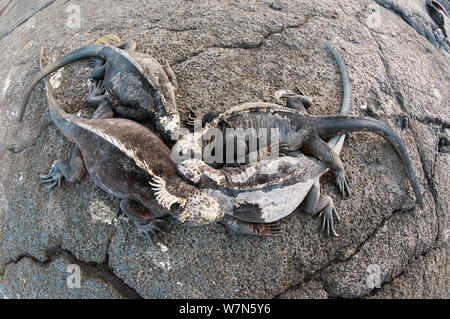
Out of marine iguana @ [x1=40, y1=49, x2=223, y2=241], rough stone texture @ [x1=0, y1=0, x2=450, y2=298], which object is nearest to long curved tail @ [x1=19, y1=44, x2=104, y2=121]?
rough stone texture @ [x1=0, y1=0, x2=450, y2=298]

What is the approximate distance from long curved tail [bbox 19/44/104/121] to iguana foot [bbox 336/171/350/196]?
3.38m

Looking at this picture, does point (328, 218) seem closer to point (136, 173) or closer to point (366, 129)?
point (366, 129)

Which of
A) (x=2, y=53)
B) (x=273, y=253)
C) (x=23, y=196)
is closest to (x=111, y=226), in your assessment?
(x=23, y=196)

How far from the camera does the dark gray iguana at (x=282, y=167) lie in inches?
118

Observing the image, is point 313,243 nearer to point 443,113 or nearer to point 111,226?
point 111,226

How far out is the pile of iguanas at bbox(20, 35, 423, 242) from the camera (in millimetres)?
2982

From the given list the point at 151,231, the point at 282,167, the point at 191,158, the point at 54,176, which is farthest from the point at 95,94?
the point at 282,167

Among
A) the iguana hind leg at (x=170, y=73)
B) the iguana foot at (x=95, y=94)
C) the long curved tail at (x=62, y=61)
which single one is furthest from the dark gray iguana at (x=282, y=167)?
the long curved tail at (x=62, y=61)

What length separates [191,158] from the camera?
10.5 ft

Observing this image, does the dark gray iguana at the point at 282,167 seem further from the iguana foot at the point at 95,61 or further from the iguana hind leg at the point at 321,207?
the iguana foot at the point at 95,61

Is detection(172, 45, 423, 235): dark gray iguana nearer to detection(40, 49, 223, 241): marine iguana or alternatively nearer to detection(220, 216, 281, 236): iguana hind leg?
detection(220, 216, 281, 236): iguana hind leg

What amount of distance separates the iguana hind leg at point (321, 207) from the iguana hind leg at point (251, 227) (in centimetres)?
39

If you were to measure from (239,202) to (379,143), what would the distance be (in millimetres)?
1889

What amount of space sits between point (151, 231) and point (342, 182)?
2037 mm
